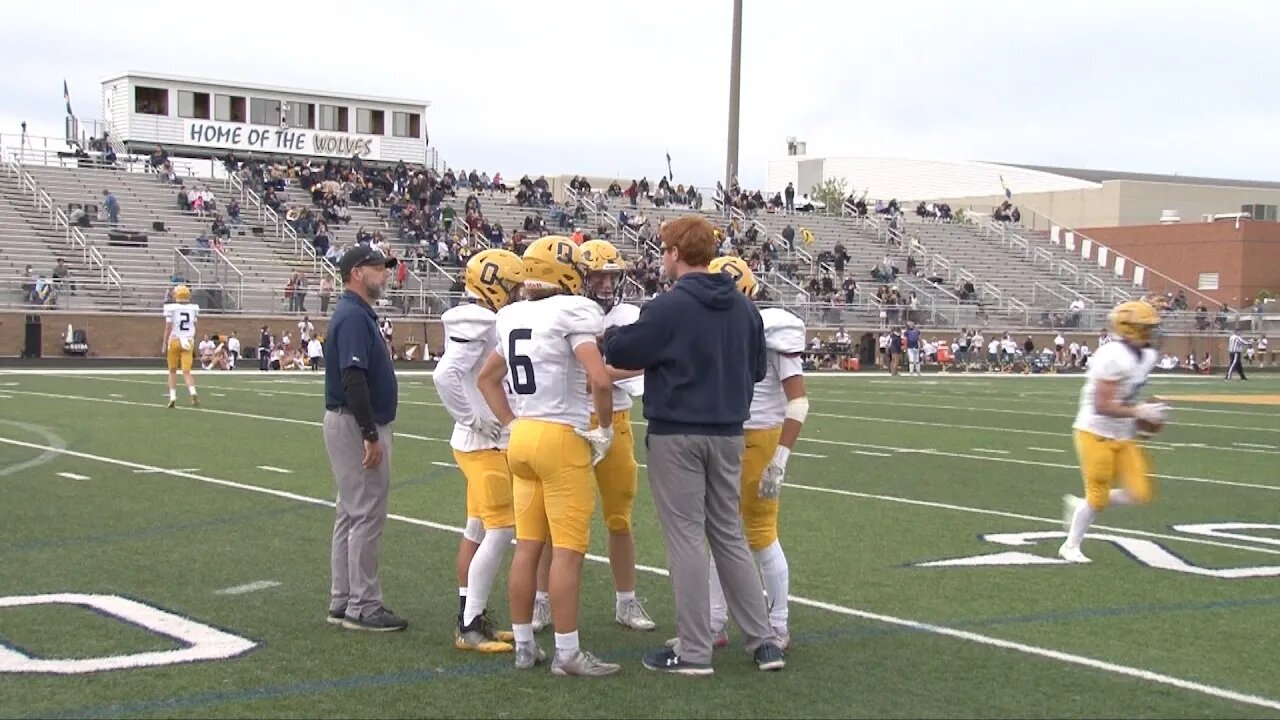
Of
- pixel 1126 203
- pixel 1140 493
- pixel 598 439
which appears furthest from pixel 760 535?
pixel 1126 203

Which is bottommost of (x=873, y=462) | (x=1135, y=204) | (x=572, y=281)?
(x=873, y=462)

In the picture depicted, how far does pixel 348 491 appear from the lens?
658cm

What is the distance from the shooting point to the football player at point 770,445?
20.5 feet

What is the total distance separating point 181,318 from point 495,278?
1397cm

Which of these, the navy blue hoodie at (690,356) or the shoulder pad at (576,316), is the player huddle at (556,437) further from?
the navy blue hoodie at (690,356)

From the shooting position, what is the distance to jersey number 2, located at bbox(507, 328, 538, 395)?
584 cm

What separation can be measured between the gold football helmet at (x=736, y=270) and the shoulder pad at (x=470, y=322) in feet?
3.27

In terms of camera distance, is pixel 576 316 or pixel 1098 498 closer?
pixel 576 316

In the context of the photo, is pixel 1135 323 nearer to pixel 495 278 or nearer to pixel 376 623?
pixel 495 278

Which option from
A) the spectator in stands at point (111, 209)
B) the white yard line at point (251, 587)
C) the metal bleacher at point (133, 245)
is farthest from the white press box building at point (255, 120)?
the white yard line at point (251, 587)

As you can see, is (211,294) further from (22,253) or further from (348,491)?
(348,491)

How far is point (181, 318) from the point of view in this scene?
19.3 m

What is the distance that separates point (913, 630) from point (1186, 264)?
183ft

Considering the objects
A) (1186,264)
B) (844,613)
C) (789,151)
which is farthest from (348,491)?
(789,151)
